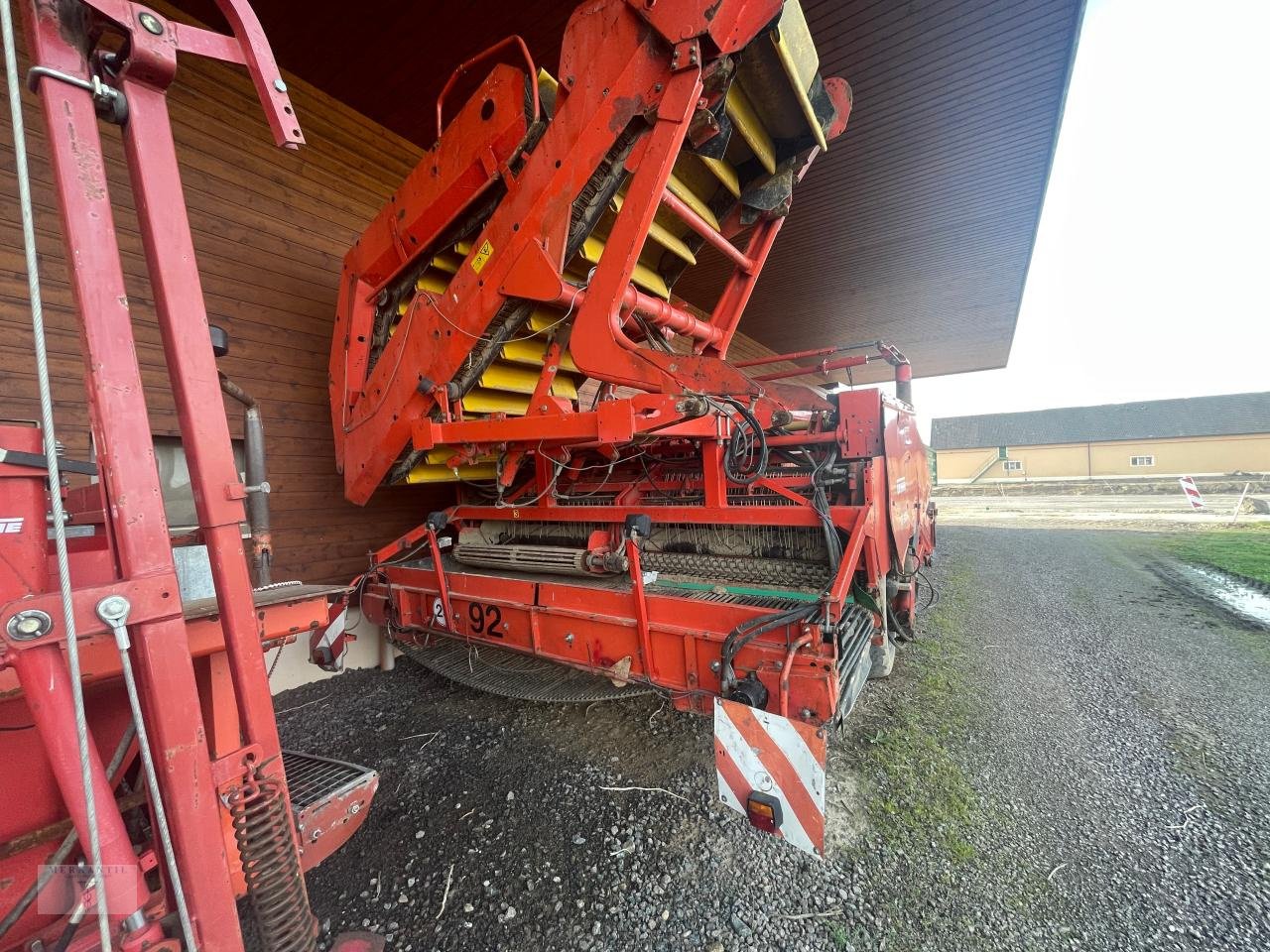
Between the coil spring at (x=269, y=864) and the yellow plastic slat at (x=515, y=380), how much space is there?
238 centimetres

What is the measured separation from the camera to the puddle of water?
5.41 meters

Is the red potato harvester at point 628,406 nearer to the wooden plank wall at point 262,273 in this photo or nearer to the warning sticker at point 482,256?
the warning sticker at point 482,256

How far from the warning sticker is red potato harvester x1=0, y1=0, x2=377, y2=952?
55.0 inches

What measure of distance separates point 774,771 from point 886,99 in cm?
573

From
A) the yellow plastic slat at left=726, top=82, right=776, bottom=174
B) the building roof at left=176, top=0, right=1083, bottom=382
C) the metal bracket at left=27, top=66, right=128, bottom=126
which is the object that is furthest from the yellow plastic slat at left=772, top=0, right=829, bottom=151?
the metal bracket at left=27, top=66, right=128, bottom=126

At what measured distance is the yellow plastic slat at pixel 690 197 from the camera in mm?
2940

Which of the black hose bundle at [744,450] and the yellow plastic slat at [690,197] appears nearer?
the black hose bundle at [744,450]

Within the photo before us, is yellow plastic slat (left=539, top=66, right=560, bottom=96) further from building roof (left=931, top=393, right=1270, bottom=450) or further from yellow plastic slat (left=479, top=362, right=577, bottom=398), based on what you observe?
building roof (left=931, top=393, right=1270, bottom=450)

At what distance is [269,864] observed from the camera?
1194 millimetres

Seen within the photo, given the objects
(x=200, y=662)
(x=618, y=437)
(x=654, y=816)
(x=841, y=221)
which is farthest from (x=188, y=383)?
(x=841, y=221)

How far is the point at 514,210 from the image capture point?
2631mm

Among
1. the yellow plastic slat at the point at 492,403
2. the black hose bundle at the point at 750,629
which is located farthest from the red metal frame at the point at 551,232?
the black hose bundle at the point at 750,629

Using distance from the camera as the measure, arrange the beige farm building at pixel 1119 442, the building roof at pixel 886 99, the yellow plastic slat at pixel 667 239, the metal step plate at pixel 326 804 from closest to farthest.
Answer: the metal step plate at pixel 326 804 → the yellow plastic slat at pixel 667 239 → the building roof at pixel 886 99 → the beige farm building at pixel 1119 442

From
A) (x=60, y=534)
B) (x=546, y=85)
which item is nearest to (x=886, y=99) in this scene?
(x=546, y=85)
